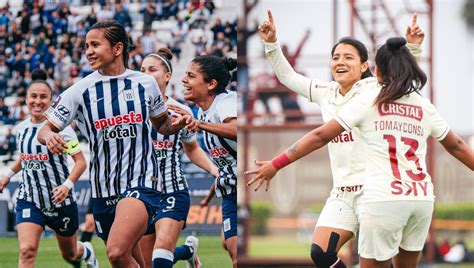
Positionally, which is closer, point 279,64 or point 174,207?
point 279,64

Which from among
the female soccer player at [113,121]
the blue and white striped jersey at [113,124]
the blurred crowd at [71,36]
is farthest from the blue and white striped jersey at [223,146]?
the blue and white striped jersey at [113,124]

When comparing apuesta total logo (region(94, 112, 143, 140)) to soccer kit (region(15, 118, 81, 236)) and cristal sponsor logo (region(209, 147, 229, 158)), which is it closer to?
soccer kit (region(15, 118, 81, 236))

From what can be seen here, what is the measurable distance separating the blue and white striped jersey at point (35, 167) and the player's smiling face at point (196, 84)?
95 cm

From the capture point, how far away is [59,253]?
927 centimetres

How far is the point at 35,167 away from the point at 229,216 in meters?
A: 1.52

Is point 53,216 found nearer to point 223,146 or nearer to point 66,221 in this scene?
point 66,221

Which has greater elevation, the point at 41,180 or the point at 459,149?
the point at 459,149

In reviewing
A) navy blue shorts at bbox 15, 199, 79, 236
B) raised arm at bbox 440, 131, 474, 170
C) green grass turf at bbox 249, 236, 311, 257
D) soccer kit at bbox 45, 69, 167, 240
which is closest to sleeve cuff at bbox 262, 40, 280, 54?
soccer kit at bbox 45, 69, 167, 240

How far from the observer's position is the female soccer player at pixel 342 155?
7883 millimetres

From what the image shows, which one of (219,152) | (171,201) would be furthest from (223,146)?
(171,201)

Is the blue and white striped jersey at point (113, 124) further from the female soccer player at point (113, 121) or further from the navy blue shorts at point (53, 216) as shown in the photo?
the navy blue shorts at point (53, 216)

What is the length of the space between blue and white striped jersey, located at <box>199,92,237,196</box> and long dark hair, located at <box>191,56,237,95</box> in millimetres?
120

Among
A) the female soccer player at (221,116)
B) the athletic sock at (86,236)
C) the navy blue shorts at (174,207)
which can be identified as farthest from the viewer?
the athletic sock at (86,236)

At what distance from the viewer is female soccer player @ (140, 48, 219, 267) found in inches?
352
